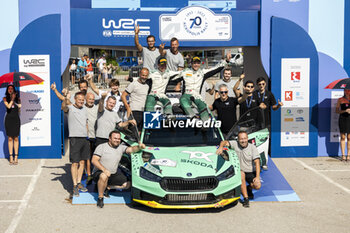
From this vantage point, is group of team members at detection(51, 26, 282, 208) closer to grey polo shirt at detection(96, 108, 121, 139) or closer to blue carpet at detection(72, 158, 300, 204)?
grey polo shirt at detection(96, 108, 121, 139)

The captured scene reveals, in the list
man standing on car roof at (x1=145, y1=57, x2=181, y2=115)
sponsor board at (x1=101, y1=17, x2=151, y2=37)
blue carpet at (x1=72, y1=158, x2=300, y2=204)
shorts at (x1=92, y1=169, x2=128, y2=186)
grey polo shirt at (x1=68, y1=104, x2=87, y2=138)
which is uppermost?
sponsor board at (x1=101, y1=17, x2=151, y2=37)

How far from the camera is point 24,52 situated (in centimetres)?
1220

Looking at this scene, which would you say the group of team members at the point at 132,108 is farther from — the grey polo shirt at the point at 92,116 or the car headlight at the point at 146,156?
the car headlight at the point at 146,156

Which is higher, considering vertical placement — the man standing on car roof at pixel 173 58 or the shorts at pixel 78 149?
the man standing on car roof at pixel 173 58

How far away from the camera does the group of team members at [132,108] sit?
8.47 metres

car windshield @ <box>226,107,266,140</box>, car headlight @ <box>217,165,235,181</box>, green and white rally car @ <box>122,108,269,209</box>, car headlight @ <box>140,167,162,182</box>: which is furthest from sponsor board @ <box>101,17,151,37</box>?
car headlight @ <box>217,165,235,181</box>

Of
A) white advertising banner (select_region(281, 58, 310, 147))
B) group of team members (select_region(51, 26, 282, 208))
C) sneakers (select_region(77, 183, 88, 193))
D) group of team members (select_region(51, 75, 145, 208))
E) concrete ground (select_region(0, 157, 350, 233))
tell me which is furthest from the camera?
white advertising banner (select_region(281, 58, 310, 147))

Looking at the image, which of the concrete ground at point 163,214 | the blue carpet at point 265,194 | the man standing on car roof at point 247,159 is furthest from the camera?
the blue carpet at point 265,194

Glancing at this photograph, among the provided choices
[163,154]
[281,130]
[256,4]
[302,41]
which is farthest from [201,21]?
[163,154]

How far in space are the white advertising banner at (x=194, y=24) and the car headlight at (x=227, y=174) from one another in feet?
17.7

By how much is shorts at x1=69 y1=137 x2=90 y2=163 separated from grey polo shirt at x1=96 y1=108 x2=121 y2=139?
0.39m

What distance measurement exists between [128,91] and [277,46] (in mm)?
4618

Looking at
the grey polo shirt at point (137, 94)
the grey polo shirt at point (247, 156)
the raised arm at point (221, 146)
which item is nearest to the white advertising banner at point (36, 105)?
the grey polo shirt at point (137, 94)

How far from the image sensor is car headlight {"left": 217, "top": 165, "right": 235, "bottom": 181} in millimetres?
7859
